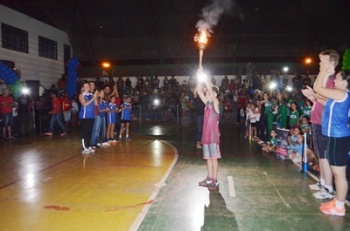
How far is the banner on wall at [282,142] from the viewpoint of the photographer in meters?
9.06

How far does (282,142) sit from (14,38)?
1457cm

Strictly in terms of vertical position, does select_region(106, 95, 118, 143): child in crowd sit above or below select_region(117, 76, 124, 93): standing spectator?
below

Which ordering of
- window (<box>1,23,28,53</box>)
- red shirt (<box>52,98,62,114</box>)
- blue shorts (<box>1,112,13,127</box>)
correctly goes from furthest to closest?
1. window (<box>1,23,28,53</box>)
2. red shirt (<box>52,98,62,114</box>)
3. blue shorts (<box>1,112,13,127</box>)

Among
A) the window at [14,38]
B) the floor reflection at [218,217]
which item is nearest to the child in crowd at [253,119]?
the floor reflection at [218,217]

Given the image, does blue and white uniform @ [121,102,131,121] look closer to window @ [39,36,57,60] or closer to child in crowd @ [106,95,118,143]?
child in crowd @ [106,95,118,143]

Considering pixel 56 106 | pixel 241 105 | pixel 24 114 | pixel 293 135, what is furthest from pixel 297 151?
pixel 24 114

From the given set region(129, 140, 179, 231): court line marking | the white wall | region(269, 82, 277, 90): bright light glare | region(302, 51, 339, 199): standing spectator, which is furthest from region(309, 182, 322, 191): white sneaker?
the white wall

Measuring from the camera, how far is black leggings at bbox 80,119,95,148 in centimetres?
973

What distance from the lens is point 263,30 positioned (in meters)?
19.6

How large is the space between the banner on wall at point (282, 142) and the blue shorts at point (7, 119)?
10.1 m

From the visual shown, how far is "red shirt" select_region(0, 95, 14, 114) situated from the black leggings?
178 inches

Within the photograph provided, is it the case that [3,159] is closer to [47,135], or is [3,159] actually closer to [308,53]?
[47,135]

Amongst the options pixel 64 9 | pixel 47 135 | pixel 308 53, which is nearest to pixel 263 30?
pixel 308 53

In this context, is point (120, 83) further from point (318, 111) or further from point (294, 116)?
point (318, 111)
